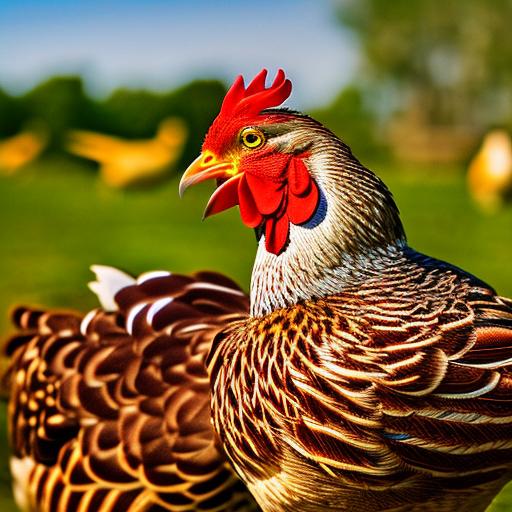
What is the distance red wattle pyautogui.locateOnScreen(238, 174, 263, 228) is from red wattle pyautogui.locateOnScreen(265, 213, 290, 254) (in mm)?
27

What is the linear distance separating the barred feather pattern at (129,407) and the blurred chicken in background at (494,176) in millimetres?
6891

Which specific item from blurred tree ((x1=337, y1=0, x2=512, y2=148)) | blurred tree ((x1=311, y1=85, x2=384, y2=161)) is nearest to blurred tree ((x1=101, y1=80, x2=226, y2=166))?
blurred tree ((x1=311, y1=85, x2=384, y2=161))

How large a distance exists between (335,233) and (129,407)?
26.8 inches

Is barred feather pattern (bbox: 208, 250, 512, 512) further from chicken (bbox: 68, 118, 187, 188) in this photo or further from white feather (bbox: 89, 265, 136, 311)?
chicken (bbox: 68, 118, 187, 188)

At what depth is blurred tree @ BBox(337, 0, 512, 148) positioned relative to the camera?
27359 millimetres

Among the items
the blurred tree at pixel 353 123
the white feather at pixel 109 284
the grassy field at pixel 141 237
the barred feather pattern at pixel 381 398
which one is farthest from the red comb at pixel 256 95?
the blurred tree at pixel 353 123

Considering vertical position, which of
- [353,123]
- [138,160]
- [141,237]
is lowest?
[141,237]

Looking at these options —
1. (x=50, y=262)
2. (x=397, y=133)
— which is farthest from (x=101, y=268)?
(x=397, y=133)

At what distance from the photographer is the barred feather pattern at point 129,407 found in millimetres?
2076

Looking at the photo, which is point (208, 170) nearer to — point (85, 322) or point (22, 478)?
point (85, 322)

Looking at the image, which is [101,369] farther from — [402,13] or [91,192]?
[402,13]

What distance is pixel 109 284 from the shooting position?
2.50 m

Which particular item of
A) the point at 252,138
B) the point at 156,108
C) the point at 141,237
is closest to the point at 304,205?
the point at 252,138

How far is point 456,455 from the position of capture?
1.66 metres
